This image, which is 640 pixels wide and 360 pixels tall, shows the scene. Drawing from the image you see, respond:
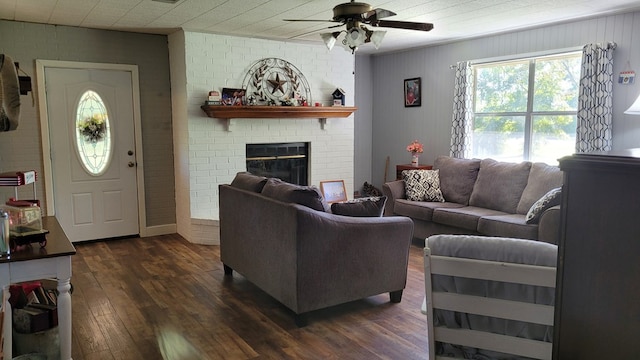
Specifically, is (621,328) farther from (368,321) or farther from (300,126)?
(300,126)

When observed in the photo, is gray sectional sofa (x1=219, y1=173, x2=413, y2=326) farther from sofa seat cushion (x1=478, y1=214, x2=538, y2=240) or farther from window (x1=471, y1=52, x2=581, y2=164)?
window (x1=471, y1=52, x2=581, y2=164)

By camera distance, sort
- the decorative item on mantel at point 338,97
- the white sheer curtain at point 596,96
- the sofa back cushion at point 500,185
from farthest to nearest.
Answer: the decorative item on mantel at point 338,97 → the sofa back cushion at point 500,185 → the white sheer curtain at point 596,96

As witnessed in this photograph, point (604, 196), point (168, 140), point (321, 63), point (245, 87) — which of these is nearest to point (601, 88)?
point (321, 63)

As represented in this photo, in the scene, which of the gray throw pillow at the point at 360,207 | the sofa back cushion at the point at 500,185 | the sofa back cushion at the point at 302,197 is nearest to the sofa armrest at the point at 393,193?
the sofa back cushion at the point at 500,185

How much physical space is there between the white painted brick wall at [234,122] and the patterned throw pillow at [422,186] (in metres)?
1.31

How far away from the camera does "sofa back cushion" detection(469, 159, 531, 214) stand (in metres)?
4.82

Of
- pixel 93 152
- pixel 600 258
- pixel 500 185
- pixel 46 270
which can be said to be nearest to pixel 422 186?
pixel 500 185

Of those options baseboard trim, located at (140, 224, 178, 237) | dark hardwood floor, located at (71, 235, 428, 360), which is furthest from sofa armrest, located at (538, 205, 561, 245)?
baseboard trim, located at (140, 224, 178, 237)

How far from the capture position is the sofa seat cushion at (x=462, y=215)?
4625 millimetres

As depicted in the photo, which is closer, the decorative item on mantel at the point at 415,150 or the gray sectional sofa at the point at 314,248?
the gray sectional sofa at the point at 314,248

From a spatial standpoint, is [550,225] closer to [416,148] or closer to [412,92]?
[416,148]

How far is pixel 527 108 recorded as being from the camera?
552 cm

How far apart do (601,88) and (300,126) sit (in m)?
3.39

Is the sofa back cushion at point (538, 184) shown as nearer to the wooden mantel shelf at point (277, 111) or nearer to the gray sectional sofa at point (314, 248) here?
the gray sectional sofa at point (314, 248)
